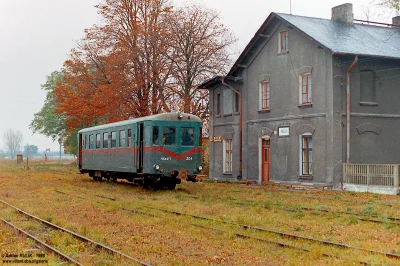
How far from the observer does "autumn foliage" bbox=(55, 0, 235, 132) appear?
125 ft

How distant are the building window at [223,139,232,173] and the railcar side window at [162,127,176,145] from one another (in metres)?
9.90

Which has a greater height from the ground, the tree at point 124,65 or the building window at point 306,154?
the tree at point 124,65

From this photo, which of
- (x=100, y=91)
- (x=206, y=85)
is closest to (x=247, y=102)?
(x=206, y=85)

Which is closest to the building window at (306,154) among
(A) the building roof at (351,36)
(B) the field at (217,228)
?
(A) the building roof at (351,36)

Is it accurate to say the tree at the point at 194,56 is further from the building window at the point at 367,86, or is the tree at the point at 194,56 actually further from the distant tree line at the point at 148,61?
the building window at the point at 367,86

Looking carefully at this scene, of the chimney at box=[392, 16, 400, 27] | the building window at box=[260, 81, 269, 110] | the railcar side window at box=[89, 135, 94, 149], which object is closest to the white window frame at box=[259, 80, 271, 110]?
the building window at box=[260, 81, 269, 110]

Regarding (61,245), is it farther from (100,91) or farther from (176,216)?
(100,91)

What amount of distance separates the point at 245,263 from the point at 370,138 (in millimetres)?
17293

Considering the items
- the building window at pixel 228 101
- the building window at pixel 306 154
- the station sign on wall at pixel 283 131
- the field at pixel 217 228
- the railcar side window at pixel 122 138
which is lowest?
the field at pixel 217 228

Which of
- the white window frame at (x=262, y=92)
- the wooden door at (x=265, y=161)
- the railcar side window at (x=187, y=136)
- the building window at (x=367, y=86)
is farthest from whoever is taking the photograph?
the white window frame at (x=262, y=92)

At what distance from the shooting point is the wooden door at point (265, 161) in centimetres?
2823

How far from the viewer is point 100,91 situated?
133 ft

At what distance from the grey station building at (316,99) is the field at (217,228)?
4451 mm

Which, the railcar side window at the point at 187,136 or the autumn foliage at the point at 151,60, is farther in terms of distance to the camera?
the autumn foliage at the point at 151,60
